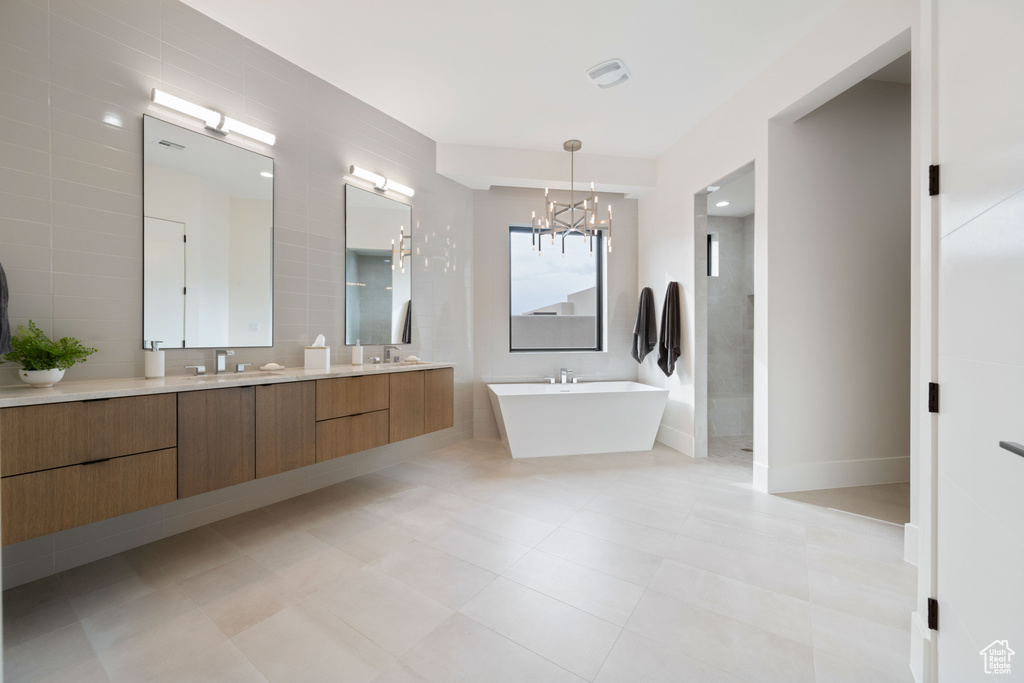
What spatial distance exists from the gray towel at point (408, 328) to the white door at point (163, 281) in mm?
1670

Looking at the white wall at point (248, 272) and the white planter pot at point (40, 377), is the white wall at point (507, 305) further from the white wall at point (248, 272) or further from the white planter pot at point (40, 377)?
the white planter pot at point (40, 377)

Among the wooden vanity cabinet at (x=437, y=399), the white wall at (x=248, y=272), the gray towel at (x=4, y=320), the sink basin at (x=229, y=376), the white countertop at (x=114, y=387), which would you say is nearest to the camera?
the white countertop at (x=114, y=387)

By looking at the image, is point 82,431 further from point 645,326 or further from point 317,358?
point 645,326

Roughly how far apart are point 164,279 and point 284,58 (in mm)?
1740

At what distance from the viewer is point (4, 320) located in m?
1.70

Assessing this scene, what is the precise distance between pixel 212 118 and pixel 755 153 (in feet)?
11.7

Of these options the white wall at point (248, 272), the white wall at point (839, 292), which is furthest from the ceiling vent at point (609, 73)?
the white wall at point (248, 272)

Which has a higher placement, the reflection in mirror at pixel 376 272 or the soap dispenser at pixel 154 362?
the reflection in mirror at pixel 376 272

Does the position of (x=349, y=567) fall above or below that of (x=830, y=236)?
below

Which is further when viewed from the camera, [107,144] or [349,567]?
[107,144]

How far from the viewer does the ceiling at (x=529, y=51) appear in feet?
8.03

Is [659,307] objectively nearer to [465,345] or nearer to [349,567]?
[465,345]

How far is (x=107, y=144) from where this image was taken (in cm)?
214

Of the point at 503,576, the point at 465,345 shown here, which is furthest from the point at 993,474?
the point at 465,345
